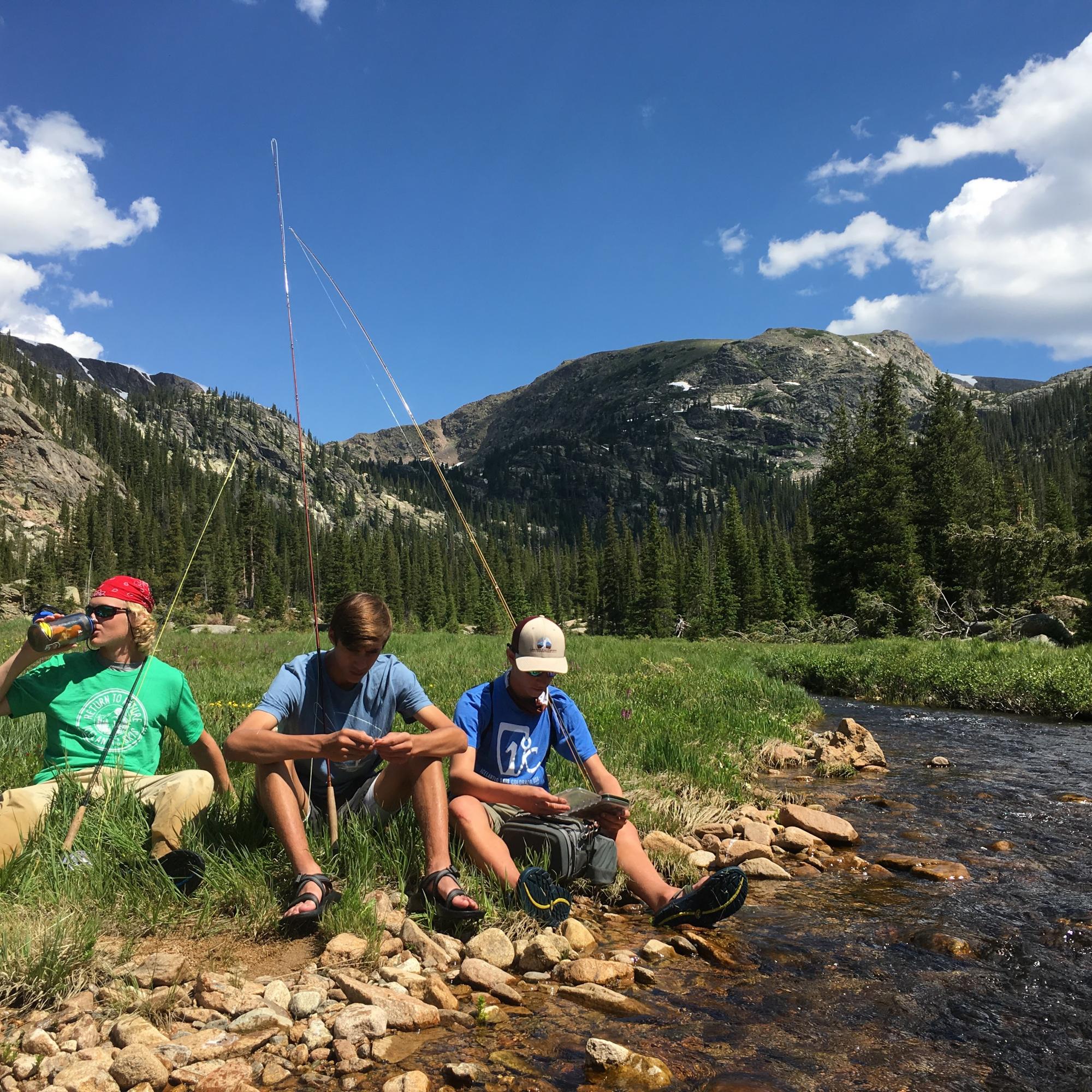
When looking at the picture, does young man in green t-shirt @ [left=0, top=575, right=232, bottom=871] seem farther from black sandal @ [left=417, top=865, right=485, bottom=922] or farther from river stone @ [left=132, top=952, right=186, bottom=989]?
black sandal @ [left=417, top=865, right=485, bottom=922]

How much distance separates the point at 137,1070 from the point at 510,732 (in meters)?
2.54

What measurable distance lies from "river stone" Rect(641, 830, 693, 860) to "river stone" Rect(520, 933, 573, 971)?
1.66 metres

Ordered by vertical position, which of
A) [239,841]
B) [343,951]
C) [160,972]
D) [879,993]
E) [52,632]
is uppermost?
[52,632]

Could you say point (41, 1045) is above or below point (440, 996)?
above

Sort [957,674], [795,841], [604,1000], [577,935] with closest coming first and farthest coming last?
[604,1000] → [577,935] → [795,841] → [957,674]

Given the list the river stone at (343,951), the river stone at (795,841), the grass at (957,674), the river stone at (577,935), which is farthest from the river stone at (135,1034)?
the grass at (957,674)

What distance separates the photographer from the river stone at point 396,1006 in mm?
2879

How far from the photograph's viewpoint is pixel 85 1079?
2342mm

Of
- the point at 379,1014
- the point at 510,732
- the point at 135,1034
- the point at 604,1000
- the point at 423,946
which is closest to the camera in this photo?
the point at 135,1034

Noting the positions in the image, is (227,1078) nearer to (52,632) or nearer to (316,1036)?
(316,1036)

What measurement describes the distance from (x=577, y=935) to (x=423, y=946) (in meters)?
0.84

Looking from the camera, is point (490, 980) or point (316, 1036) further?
point (490, 980)

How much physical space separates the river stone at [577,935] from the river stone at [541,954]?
0.61 feet

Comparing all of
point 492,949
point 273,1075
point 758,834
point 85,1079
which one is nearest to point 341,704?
point 492,949
